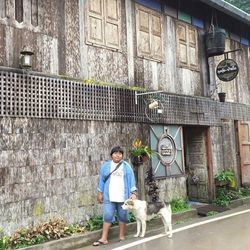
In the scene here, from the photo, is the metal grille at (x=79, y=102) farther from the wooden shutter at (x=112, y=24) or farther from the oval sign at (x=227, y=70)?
the oval sign at (x=227, y=70)

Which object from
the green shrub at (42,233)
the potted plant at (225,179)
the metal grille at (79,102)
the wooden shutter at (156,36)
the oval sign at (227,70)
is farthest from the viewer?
the oval sign at (227,70)

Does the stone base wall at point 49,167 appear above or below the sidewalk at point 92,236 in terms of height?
above

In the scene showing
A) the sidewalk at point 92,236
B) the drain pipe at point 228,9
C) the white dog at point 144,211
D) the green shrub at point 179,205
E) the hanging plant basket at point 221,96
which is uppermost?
the drain pipe at point 228,9

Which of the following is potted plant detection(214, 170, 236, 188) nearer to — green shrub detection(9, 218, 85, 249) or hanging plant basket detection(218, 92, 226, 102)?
hanging plant basket detection(218, 92, 226, 102)

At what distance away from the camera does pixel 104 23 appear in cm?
907

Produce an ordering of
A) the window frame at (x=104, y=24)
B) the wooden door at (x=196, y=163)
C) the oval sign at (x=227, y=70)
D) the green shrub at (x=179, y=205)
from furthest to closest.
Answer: the oval sign at (x=227, y=70) → the wooden door at (x=196, y=163) → the green shrub at (x=179, y=205) → the window frame at (x=104, y=24)

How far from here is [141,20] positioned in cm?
1024

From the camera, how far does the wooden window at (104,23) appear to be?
875cm

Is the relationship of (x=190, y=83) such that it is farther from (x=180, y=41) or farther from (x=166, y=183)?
(x=166, y=183)

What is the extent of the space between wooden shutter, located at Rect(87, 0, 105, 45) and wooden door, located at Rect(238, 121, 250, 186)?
6942mm

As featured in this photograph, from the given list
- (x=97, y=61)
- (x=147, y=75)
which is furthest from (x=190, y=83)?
(x=97, y=61)

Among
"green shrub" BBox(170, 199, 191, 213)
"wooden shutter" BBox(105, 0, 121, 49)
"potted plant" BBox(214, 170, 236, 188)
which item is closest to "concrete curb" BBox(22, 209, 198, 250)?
"green shrub" BBox(170, 199, 191, 213)

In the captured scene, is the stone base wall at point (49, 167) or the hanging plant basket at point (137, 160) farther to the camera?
the hanging plant basket at point (137, 160)

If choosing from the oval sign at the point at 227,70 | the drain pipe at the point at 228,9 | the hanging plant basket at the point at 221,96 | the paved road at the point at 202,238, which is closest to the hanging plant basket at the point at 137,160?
the paved road at the point at 202,238
